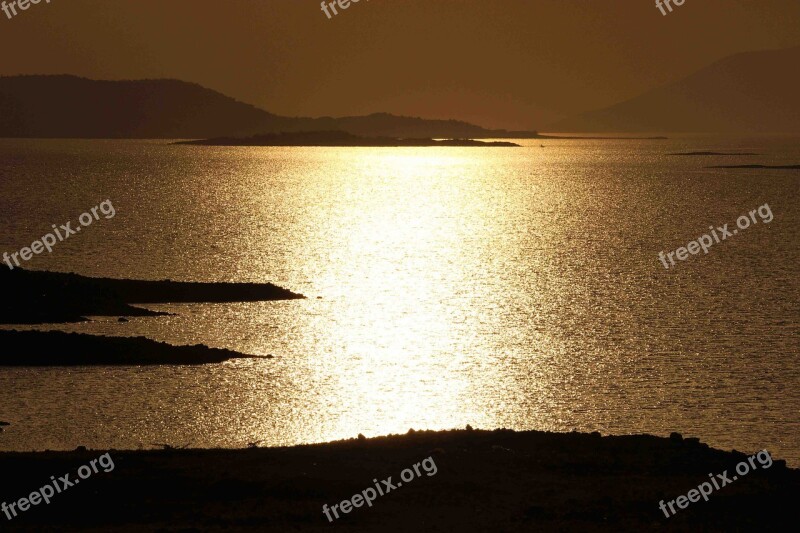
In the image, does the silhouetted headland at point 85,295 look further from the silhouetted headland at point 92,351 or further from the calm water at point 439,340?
the silhouetted headland at point 92,351

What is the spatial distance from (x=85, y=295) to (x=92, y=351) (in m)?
11.8

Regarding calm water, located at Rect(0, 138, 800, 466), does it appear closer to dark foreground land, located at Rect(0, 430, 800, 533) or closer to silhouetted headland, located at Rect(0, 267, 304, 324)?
silhouetted headland, located at Rect(0, 267, 304, 324)

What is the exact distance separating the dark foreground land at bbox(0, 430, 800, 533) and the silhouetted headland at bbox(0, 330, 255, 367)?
58.3 ft

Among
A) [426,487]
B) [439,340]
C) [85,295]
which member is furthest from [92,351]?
[426,487]

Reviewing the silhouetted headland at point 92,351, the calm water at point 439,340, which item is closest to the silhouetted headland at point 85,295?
the calm water at point 439,340

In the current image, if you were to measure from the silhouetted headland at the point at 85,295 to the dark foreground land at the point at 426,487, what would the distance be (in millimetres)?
27316

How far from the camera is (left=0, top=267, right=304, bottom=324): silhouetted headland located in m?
49.0

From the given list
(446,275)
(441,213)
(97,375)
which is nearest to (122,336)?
(97,375)

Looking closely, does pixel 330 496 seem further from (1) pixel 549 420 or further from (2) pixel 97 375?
(2) pixel 97 375

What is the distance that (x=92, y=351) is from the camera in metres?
41.1

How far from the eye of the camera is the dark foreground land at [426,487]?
18578 millimetres

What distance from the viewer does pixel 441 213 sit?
150 m

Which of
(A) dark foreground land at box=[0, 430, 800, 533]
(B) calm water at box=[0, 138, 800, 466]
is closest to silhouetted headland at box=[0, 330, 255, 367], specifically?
(B) calm water at box=[0, 138, 800, 466]

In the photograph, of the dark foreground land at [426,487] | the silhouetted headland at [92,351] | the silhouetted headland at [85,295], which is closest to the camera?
the dark foreground land at [426,487]
